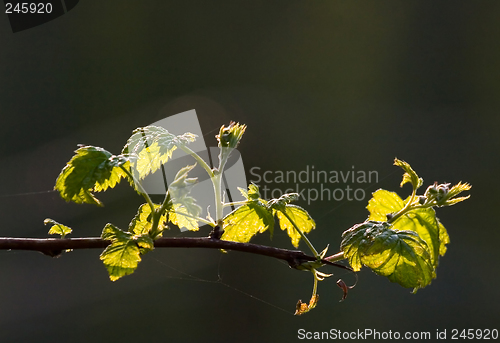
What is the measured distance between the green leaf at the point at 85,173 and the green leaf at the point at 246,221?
153 mm

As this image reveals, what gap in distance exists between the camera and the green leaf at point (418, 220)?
59 cm

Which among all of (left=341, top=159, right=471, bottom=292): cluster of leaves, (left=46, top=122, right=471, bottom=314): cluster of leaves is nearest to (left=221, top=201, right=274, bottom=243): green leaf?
(left=46, top=122, right=471, bottom=314): cluster of leaves

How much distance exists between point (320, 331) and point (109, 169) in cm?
202

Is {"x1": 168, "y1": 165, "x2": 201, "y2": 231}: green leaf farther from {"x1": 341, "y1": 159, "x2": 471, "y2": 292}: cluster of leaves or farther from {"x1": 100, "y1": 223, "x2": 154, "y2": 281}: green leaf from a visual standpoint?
{"x1": 341, "y1": 159, "x2": 471, "y2": 292}: cluster of leaves

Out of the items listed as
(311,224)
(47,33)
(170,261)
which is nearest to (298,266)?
(311,224)

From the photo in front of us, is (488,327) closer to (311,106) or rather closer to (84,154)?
(311,106)

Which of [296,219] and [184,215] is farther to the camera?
[296,219]

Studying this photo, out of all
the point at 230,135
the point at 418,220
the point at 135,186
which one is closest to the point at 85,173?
the point at 135,186

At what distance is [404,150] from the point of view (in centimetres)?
234

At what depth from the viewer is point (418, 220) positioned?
597 millimetres

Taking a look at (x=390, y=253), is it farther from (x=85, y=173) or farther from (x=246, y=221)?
(x=85, y=173)

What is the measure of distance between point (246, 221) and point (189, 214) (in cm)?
10

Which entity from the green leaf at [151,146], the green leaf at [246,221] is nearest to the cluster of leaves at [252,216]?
the green leaf at [246,221]

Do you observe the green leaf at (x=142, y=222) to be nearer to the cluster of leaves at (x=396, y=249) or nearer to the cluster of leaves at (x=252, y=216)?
the cluster of leaves at (x=252, y=216)
